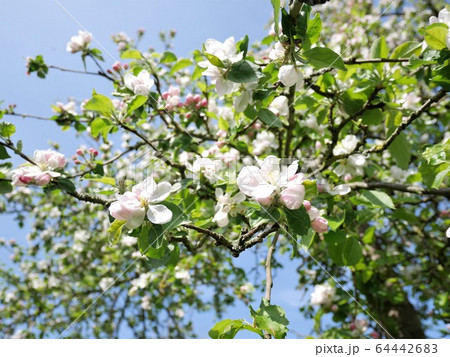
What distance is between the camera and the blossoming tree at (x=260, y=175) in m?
0.91

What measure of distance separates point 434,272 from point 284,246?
3.32 ft

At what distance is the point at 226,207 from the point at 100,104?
53cm

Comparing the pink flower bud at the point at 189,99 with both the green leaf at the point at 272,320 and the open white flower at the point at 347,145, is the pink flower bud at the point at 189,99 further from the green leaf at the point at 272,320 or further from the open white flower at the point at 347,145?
the green leaf at the point at 272,320

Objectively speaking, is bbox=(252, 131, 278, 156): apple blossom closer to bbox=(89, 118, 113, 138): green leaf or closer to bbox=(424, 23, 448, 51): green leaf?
bbox=(89, 118, 113, 138): green leaf

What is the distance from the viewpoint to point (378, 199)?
4.02ft

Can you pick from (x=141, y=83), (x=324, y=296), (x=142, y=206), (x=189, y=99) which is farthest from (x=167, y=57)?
(x=324, y=296)

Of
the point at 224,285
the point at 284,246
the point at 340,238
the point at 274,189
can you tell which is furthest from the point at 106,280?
the point at 274,189

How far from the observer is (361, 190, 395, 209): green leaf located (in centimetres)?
120

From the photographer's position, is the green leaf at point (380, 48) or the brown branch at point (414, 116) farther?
the green leaf at point (380, 48)

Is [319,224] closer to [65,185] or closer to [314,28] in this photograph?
[314,28]

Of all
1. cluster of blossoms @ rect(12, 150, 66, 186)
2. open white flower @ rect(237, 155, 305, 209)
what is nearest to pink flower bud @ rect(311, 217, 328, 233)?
open white flower @ rect(237, 155, 305, 209)

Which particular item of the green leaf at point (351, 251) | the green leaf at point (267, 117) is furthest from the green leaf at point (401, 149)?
the green leaf at point (267, 117)

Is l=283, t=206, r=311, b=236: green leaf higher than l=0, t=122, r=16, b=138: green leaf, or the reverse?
l=0, t=122, r=16, b=138: green leaf

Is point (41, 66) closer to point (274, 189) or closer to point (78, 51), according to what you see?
point (78, 51)
